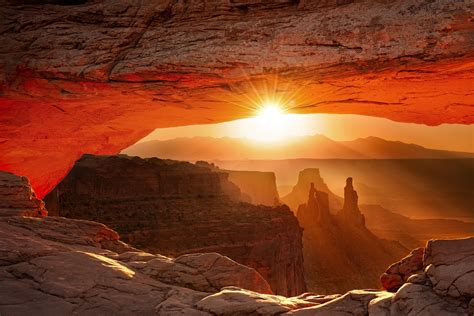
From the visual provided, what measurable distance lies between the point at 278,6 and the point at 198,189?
1350 inches

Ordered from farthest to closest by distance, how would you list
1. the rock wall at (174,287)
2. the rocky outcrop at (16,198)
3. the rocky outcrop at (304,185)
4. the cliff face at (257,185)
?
the rocky outcrop at (304,185) → the cliff face at (257,185) → the rocky outcrop at (16,198) → the rock wall at (174,287)

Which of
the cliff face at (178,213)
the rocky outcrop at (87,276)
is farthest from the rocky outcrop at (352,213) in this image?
the rocky outcrop at (87,276)

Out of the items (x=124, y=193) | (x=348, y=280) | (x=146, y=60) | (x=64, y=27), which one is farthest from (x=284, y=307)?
(x=348, y=280)

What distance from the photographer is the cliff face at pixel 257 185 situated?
85312 millimetres

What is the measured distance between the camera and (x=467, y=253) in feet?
21.1

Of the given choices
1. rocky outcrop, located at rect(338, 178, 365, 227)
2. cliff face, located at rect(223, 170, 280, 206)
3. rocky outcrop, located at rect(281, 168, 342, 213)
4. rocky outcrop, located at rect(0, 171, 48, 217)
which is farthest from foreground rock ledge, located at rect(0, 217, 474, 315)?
rocky outcrop, located at rect(281, 168, 342, 213)

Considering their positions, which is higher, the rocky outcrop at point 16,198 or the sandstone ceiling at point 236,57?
the sandstone ceiling at point 236,57

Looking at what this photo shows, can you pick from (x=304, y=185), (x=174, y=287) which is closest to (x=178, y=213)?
(x=174, y=287)

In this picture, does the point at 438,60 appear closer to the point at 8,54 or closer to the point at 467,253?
the point at 467,253

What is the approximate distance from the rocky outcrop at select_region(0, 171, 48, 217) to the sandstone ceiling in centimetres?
345

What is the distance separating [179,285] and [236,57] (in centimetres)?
632

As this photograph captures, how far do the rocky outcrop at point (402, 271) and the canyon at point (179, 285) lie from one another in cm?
2

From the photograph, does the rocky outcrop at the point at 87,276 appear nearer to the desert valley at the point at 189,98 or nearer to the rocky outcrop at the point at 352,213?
the desert valley at the point at 189,98

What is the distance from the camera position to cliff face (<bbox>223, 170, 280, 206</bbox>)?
85312 millimetres
